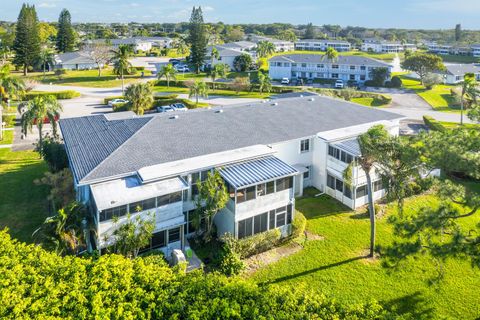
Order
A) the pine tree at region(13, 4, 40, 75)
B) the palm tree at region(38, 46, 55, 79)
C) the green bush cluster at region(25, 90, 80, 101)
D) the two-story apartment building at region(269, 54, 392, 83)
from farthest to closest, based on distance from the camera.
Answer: the two-story apartment building at region(269, 54, 392, 83), the pine tree at region(13, 4, 40, 75), the palm tree at region(38, 46, 55, 79), the green bush cluster at region(25, 90, 80, 101)

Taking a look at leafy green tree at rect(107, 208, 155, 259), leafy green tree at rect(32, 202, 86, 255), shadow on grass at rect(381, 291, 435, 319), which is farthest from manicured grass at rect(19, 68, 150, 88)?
shadow on grass at rect(381, 291, 435, 319)

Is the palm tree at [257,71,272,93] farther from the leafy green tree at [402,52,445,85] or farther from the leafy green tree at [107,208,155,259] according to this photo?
the leafy green tree at [107,208,155,259]

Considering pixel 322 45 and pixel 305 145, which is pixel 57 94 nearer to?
pixel 305 145

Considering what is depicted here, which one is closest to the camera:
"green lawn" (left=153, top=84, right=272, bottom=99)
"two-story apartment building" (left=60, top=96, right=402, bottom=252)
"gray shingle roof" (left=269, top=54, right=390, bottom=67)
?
"two-story apartment building" (left=60, top=96, right=402, bottom=252)

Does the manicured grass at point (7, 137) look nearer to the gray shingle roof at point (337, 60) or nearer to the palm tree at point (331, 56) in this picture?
the gray shingle roof at point (337, 60)

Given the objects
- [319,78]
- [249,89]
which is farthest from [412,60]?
[249,89]

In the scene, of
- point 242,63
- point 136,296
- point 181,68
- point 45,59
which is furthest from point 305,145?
point 45,59

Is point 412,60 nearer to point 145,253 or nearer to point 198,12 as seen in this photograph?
point 198,12
